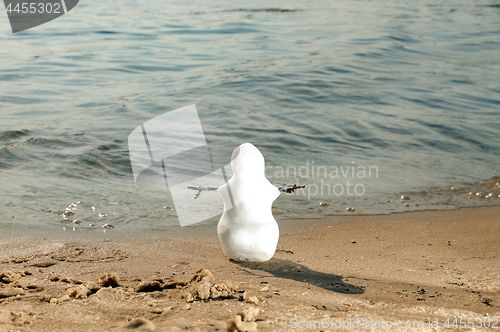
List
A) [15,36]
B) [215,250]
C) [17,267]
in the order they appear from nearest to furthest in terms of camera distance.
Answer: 1. [17,267]
2. [215,250]
3. [15,36]

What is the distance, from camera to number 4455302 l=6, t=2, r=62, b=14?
57.7 feet

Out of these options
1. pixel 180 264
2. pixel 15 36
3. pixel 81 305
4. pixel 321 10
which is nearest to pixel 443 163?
pixel 180 264

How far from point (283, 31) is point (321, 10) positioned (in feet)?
16.6

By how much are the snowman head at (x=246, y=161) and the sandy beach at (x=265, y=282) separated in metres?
0.54

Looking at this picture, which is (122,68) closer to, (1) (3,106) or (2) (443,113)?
(1) (3,106)

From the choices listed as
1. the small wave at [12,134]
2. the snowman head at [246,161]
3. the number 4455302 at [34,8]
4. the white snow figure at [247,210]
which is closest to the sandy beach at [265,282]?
the white snow figure at [247,210]

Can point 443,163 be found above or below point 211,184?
below

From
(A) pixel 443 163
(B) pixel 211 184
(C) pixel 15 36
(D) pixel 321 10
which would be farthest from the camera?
(D) pixel 321 10

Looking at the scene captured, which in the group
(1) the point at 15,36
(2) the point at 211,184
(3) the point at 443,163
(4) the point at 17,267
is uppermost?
(1) the point at 15,36

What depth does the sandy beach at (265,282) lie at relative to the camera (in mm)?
1946

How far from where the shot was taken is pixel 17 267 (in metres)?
2.62

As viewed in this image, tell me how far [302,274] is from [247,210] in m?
0.47

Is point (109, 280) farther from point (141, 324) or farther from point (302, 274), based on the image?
point (302, 274)

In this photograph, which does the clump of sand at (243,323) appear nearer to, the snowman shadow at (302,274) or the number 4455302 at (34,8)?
the snowman shadow at (302,274)
